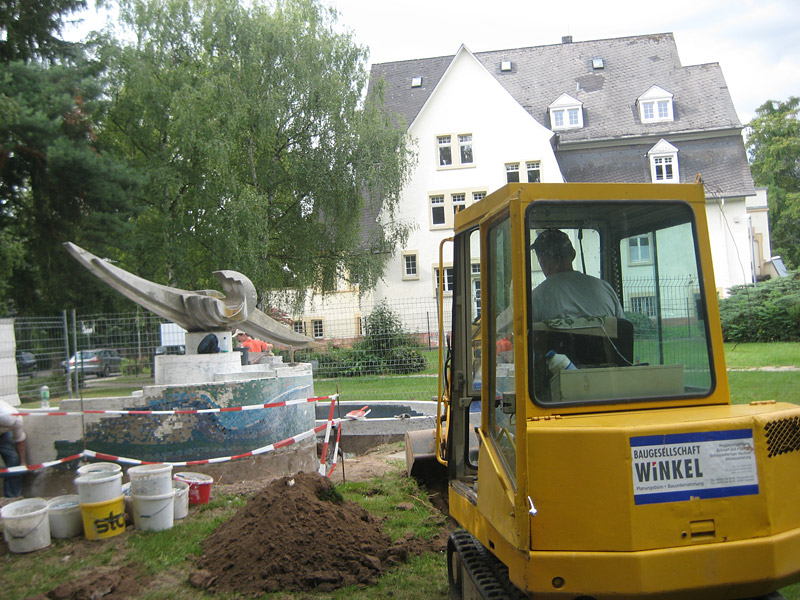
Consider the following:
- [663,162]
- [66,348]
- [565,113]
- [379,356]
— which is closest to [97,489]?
[66,348]

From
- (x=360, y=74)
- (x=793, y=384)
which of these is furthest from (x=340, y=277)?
(x=793, y=384)

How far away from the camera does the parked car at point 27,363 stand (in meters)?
12.5

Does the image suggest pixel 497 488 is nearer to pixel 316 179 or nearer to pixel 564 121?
pixel 316 179

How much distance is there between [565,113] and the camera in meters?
38.1

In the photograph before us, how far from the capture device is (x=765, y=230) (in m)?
42.3

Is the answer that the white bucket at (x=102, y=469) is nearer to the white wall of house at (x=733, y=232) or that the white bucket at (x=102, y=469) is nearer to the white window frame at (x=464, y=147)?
the white window frame at (x=464, y=147)

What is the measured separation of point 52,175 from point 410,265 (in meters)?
20.8

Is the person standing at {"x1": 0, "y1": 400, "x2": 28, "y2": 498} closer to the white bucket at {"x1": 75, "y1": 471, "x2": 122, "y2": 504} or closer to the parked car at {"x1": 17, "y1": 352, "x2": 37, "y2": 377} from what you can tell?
the white bucket at {"x1": 75, "y1": 471, "x2": 122, "y2": 504}

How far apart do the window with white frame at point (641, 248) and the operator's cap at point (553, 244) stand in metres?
0.36

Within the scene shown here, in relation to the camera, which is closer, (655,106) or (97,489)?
(97,489)

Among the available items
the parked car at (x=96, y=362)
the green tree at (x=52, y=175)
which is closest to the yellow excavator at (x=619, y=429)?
the parked car at (x=96, y=362)

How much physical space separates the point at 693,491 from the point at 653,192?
60.8 inches

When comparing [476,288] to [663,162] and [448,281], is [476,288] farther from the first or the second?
[663,162]

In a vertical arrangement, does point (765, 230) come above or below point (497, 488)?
above
